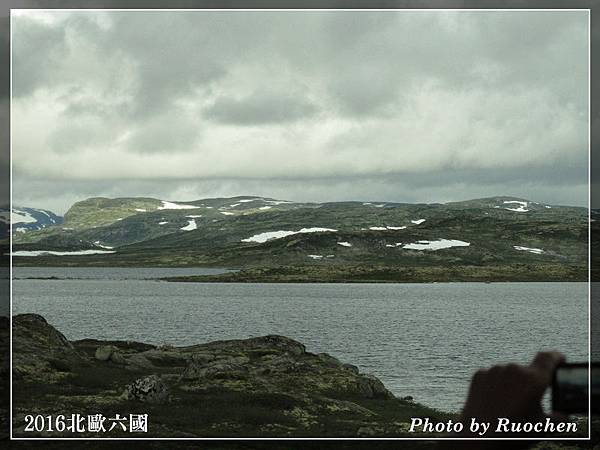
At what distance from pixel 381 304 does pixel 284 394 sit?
478 ft

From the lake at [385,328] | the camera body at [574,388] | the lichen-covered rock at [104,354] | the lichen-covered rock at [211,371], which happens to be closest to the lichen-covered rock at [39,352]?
the lichen-covered rock at [104,354]

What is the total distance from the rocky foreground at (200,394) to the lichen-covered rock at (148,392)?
53 mm

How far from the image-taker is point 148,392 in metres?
37.0

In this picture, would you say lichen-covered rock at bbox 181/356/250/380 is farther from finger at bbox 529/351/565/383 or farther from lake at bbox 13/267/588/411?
finger at bbox 529/351/565/383

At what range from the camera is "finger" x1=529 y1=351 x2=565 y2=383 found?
309 centimetres

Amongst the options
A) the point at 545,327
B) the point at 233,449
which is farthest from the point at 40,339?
the point at 545,327

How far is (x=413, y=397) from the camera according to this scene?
5853cm

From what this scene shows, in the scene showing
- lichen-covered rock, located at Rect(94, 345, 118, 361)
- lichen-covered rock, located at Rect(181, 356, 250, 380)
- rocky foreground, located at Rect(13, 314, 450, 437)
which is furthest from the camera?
lichen-covered rock, located at Rect(94, 345, 118, 361)

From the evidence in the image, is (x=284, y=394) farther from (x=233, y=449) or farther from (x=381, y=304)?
(x=381, y=304)

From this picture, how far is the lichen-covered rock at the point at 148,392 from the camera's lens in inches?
1451

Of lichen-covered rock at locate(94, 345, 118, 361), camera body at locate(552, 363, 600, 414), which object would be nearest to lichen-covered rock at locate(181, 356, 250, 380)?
lichen-covered rock at locate(94, 345, 118, 361)

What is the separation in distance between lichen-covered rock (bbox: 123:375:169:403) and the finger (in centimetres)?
3568

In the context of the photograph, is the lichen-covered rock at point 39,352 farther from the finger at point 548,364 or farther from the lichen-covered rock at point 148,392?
the finger at point 548,364

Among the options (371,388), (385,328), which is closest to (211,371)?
(371,388)
